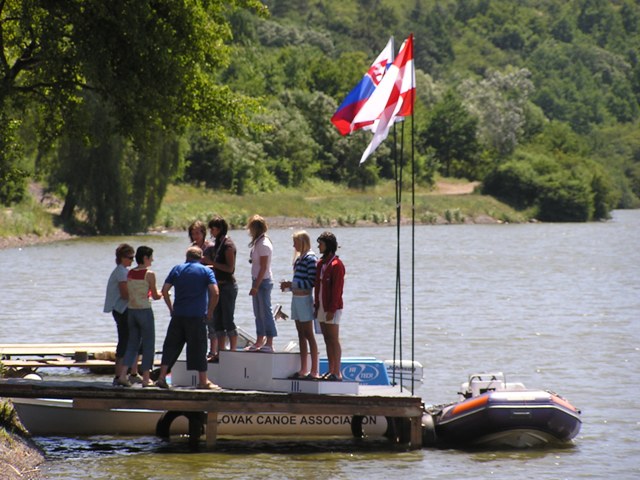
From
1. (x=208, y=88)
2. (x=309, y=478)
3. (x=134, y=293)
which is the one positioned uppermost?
(x=208, y=88)

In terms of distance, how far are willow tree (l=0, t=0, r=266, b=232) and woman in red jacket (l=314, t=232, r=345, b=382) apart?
437 centimetres

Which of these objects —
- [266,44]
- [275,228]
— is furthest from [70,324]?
[266,44]

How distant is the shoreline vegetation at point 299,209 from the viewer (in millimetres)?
60719

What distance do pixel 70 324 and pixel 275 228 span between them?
174 ft

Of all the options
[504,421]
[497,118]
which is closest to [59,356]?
[504,421]

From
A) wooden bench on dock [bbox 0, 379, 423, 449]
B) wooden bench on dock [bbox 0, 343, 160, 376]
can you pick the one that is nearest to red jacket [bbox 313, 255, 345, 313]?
wooden bench on dock [bbox 0, 379, 423, 449]

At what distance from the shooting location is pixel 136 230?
61.6 meters

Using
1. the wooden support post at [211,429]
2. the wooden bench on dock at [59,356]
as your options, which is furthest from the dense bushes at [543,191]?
the wooden support post at [211,429]

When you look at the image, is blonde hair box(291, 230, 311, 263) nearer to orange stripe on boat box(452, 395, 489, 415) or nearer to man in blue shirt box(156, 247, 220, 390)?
man in blue shirt box(156, 247, 220, 390)

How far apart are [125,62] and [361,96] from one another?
12.3 feet

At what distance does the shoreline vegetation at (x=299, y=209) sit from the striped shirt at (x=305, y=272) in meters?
43.1

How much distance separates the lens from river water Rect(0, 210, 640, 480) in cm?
1571

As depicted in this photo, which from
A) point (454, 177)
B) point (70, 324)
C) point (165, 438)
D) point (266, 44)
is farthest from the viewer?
point (266, 44)

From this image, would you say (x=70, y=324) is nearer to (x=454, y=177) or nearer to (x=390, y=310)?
(x=390, y=310)
